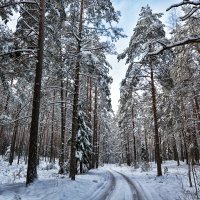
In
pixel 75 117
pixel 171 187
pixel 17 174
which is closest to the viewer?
pixel 171 187

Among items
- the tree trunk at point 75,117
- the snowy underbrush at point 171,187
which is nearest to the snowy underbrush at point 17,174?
the tree trunk at point 75,117

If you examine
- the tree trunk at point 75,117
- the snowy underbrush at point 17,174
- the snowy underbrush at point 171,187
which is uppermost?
the tree trunk at point 75,117

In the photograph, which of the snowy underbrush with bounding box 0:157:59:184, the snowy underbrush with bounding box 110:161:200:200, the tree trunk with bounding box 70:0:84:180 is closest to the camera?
the snowy underbrush with bounding box 110:161:200:200

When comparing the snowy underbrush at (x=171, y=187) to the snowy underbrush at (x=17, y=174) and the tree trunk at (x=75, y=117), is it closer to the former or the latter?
the tree trunk at (x=75, y=117)

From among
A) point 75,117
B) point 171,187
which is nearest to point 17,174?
point 75,117

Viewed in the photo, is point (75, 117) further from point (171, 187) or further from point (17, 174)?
point (171, 187)

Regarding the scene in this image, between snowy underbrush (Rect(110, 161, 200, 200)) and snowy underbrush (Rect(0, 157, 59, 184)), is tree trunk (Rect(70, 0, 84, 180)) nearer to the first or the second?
snowy underbrush (Rect(0, 157, 59, 184))

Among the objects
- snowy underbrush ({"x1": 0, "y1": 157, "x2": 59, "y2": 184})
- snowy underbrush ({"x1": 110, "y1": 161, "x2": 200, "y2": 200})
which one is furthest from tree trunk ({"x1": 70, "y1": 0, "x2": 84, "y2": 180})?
snowy underbrush ({"x1": 110, "y1": 161, "x2": 200, "y2": 200})

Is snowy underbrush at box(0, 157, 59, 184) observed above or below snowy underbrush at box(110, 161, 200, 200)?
above

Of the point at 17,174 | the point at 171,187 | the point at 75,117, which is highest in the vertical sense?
the point at 75,117

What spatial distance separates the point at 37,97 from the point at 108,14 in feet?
25.6

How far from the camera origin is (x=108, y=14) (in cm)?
1606

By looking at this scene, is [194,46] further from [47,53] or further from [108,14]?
[47,53]

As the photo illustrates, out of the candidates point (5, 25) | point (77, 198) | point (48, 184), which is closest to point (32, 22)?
point (5, 25)
